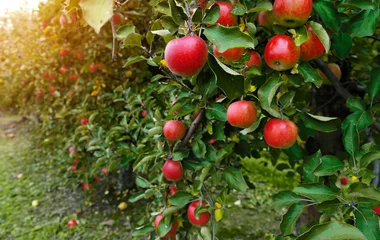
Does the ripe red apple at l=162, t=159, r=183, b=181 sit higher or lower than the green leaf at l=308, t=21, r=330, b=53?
lower

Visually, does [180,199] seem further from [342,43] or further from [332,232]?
[342,43]

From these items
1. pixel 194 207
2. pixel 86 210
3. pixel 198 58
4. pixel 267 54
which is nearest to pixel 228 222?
pixel 86 210

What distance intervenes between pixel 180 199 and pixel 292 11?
690 mm

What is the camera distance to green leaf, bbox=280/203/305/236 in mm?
829

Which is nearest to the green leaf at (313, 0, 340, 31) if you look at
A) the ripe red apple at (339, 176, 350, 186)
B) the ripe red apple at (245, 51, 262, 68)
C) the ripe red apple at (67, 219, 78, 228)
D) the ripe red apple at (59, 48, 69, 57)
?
the ripe red apple at (245, 51, 262, 68)

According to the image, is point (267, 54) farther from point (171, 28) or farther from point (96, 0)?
point (96, 0)

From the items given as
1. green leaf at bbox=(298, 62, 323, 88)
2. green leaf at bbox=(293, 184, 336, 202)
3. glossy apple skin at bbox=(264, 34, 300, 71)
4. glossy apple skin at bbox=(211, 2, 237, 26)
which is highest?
glossy apple skin at bbox=(211, 2, 237, 26)

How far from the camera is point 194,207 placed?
1.14m

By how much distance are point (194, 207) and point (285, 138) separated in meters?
0.45

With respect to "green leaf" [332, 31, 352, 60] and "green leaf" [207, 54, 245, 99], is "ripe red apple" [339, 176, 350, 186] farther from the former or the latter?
"green leaf" [207, 54, 245, 99]

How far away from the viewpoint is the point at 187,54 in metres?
0.54

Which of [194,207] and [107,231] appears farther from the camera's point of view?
[107,231]

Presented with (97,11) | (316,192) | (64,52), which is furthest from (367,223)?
(64,52)

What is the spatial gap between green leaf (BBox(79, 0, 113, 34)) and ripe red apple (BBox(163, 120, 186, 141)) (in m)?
0.71
